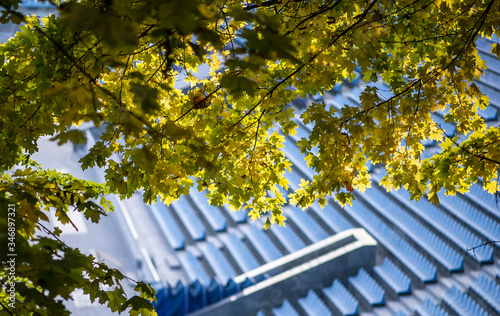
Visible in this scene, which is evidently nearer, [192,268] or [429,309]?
[429,309]

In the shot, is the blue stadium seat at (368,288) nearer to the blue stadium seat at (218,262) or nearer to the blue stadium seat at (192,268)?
the blue stadium seat at (218,262)

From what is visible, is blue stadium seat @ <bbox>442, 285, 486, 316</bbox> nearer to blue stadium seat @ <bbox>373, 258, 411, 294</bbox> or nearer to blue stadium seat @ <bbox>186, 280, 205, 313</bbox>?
blue stadium seat @ <bbox>373, 258, 411, 294</bbox>

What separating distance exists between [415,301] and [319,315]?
1222mm

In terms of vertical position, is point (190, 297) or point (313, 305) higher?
point (190, 297)

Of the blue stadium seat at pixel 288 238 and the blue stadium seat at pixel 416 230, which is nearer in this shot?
the blue stadium seat at pixel 416 230

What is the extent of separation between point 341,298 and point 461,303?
4.83ft

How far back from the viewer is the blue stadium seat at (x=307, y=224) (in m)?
6.90

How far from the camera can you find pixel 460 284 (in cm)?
548

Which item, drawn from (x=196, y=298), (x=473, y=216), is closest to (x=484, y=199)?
(x=473, y=216)

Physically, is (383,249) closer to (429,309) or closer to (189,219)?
(429,309)

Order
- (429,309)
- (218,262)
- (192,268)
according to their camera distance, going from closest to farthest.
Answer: (429,309) → (218,262) → (192,268)

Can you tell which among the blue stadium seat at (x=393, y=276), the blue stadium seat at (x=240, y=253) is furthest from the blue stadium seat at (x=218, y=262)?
the blue stadium seat at (x=393, y=276)

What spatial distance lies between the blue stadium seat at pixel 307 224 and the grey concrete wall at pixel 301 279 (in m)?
0.45

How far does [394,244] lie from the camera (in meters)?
6.27
